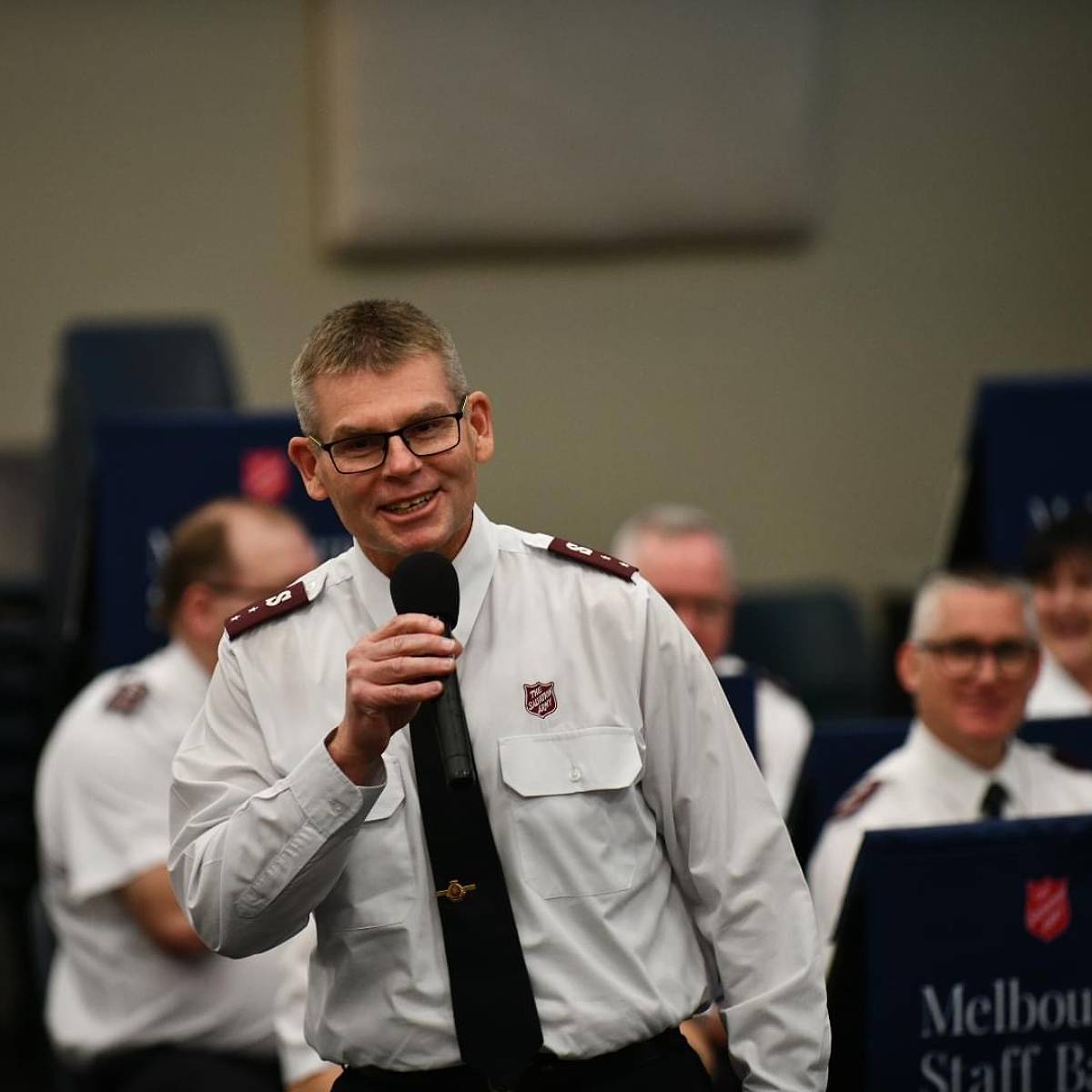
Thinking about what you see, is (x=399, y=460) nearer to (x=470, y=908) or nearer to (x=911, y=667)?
(x=470, y=908)

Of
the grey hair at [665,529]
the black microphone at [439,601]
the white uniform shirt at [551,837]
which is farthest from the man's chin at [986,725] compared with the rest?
the black microphone at [439,601]

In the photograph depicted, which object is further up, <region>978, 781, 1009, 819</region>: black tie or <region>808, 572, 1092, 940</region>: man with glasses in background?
<region>808, 572, 1092, 940</region>: man with glasses in background

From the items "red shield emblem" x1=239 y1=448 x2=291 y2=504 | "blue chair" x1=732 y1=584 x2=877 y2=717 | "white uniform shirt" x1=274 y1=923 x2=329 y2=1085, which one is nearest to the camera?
"white uniform shirt" x1=274 y1=923 x2=329 y2=1085

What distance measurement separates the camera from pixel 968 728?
10.9ft

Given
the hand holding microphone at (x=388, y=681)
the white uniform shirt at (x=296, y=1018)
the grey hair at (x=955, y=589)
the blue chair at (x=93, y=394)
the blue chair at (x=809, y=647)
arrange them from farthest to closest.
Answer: the blue chair at (x=809, y=647) → the blue chair at (x=93, y=394) → the grey hair at (x=955, y=589) → the white uniform shirt at (x=296, y=1018) → the hand holding microphone at (x=388, y=681)

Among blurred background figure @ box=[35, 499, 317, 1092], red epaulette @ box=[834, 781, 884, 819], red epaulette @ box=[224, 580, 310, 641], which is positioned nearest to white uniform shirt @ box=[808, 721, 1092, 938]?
red epaulette @ box=[834, 781, 884, 819]

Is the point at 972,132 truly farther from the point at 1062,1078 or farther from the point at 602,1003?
the point at 602,1003

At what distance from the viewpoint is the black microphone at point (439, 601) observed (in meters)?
1.70

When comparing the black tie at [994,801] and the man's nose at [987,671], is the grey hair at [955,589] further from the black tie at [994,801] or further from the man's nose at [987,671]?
the black tie at [994,801]

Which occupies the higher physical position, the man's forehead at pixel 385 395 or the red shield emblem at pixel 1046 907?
the man's forehead at pixel 385 395

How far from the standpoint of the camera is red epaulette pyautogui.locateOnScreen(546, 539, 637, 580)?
1960 mm

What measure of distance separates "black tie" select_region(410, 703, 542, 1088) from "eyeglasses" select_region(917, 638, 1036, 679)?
1.72 metres

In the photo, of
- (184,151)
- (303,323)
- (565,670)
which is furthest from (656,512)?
(565,670)

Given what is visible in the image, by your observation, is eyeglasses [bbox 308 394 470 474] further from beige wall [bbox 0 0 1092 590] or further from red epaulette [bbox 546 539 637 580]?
beige wall [bbox 0 0 1092 590]
